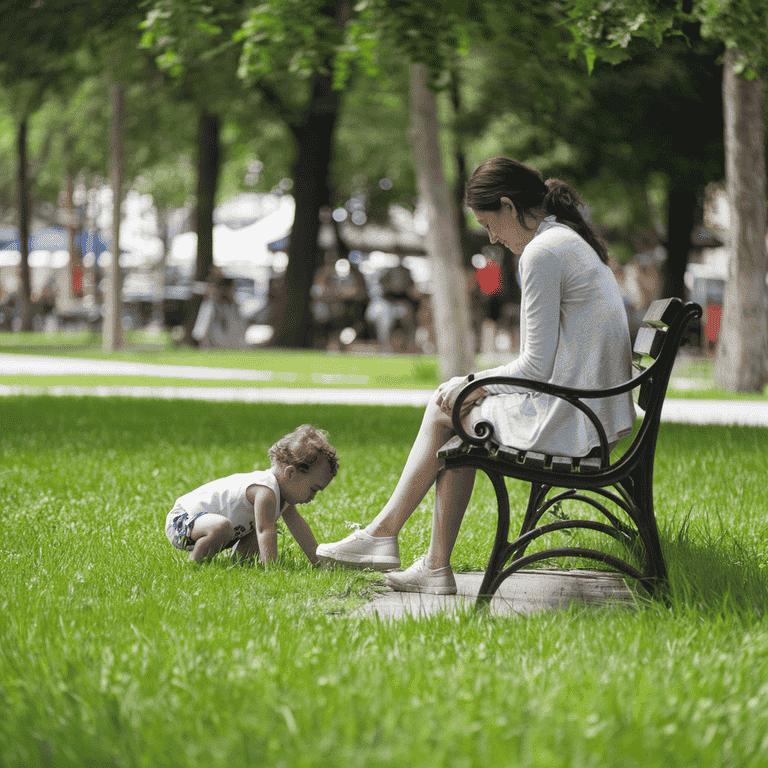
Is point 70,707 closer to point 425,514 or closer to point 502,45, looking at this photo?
point 425,514

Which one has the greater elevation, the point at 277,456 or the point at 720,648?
the point at 277,456

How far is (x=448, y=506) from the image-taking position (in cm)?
373

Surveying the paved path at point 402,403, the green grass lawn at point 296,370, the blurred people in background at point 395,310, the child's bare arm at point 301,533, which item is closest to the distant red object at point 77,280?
the green grass lawn at point 296,370

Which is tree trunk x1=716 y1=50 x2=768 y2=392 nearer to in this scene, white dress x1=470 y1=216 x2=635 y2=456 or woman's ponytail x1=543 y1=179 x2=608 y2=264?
woman's ponytail x1=543 y1=179 x2=608 y2=264

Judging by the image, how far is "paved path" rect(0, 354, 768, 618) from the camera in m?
3.66

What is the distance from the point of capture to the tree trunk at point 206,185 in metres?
26.3

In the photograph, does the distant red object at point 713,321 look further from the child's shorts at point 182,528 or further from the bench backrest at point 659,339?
the child's shorts at point 182,528

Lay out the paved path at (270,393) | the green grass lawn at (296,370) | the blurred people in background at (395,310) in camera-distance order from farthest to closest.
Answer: the blurred people in background at (395,310) < the green grass lawn at (296,370) < the paved path at (270,393)

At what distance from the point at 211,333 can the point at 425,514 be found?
20.0 m

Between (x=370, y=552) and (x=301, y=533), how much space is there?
33 centimetres

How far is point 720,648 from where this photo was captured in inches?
117

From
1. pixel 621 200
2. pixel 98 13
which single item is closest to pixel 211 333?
pixel 621 200

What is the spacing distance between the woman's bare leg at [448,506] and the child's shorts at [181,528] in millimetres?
959

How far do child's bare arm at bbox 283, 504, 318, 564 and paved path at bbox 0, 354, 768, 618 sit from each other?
0.49 meters
